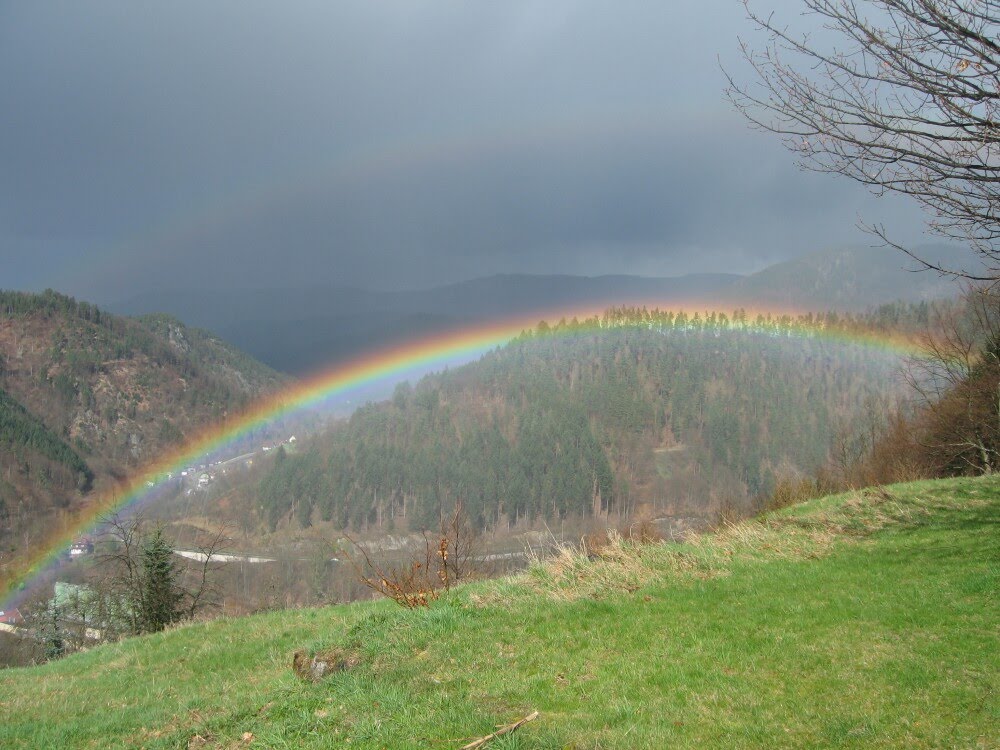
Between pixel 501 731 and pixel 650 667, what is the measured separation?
191cm

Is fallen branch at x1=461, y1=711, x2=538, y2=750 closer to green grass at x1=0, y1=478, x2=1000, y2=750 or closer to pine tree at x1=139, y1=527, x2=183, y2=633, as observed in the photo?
green grass at x1=0, y1=478, x2=1000, y2=750

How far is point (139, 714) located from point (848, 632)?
849 centimetres

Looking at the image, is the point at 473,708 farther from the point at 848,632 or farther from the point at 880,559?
the point at 880,559

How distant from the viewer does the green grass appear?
5.41m

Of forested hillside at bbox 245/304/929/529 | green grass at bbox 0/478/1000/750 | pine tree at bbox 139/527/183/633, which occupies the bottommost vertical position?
forested hillside at bbox 245/304/929/529

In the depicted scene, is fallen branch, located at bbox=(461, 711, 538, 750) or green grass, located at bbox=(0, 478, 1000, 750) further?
green grass, located at bbox=(0, 478, 1000, 750)

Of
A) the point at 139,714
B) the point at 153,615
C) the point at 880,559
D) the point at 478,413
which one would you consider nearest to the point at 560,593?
the point at 880,559

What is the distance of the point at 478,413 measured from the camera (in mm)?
195375

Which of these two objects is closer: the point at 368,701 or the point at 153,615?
the point at 368,701

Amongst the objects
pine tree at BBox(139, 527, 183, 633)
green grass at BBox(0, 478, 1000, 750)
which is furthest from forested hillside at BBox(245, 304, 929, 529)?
green grass at BBox(0, 478, 1000, 750)

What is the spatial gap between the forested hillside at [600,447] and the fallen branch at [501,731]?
143m

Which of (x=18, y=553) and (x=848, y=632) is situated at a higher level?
(x=848, y=632)

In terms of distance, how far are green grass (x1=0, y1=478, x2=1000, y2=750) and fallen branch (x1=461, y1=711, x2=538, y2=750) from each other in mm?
85

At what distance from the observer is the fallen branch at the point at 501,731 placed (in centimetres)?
523
